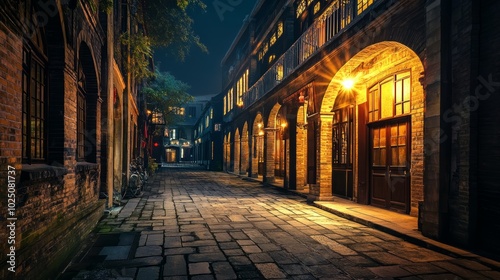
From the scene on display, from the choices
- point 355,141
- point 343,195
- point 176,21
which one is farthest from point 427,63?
point 176,21

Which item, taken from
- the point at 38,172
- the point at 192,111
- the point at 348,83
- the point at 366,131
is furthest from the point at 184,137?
the point at 38,172

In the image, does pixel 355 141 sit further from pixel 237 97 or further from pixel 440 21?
pixel 237 97

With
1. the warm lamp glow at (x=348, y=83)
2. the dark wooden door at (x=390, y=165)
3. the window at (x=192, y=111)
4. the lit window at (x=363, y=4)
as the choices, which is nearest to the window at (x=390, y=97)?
the dark wooden door at (x=390, y=165)

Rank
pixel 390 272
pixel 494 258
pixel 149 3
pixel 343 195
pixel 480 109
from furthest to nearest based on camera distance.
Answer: pixel 149 3 → pixel 343 195 → pixel 480 109 → pixel 494 258 → pixel 390 272

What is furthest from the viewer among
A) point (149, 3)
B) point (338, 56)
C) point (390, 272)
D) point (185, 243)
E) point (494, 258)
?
point (149, 3)

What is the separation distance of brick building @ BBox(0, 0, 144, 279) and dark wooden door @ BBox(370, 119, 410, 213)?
6759mm

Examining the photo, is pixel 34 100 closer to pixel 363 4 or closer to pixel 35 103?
pixel 35 103

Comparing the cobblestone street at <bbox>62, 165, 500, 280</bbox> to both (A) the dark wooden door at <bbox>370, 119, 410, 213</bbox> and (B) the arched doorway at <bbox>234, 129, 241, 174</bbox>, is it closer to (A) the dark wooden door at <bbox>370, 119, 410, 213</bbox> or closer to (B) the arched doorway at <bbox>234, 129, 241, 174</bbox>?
(A) the dark wooden door at <bbox>370, 119, 410, 213</bbox>

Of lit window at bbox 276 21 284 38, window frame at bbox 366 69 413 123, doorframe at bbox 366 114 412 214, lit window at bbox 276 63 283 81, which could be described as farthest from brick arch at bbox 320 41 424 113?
lit window at bbox 276 21 284 38

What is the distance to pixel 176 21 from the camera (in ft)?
43.5

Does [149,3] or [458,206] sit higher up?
[149,3]

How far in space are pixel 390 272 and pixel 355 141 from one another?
20.5 feet

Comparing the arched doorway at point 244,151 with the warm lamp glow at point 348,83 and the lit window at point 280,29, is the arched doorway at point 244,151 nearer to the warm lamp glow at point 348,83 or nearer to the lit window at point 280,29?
the lit window at point 280,29

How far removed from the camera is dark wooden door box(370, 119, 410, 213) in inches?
309
